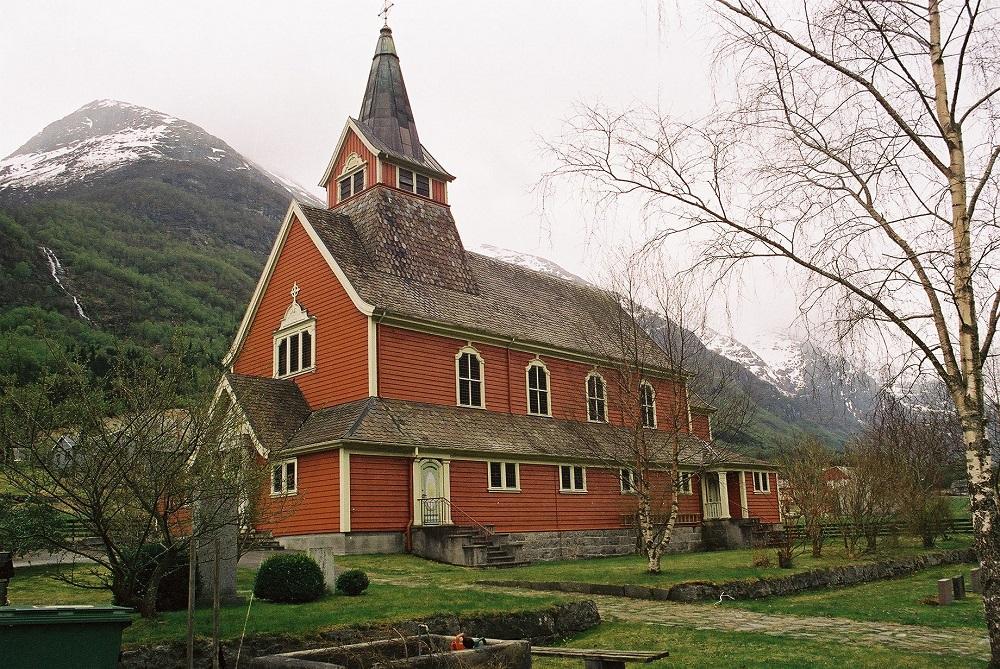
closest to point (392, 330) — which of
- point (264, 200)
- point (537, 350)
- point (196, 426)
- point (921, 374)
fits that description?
point (537, 350)

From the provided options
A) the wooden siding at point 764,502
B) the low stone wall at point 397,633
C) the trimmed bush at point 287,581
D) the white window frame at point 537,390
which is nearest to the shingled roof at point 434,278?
the white window frame at point 537,390

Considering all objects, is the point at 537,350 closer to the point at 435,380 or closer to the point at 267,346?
the point at 435,380

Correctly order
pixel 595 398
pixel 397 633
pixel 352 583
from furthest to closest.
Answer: pixel 595 398 → pixel 352 583 → pixel 397 633

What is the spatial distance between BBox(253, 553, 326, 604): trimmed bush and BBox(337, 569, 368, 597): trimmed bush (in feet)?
2.11

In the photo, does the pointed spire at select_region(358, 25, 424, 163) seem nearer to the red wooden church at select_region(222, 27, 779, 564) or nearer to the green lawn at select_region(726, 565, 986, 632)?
the red wooden church at select_region(222, 27, 779, 564)

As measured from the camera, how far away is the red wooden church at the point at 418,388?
24.2m

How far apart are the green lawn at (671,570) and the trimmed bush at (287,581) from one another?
6.35 metres

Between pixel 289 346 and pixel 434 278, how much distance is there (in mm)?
5714

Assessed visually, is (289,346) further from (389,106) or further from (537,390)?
(389,106)

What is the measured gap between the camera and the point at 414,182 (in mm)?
31938

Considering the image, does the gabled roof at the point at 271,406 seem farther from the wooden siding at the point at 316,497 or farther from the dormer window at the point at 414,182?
the dormer window at the point at 414,182

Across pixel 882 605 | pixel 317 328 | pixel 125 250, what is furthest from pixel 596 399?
pixel 125 250

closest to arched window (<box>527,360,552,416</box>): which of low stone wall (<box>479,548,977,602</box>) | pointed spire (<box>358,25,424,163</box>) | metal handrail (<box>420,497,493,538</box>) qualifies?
metal handrail (<box>420,497,493,538</box>)

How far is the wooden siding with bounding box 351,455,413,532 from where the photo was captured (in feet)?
77.2
